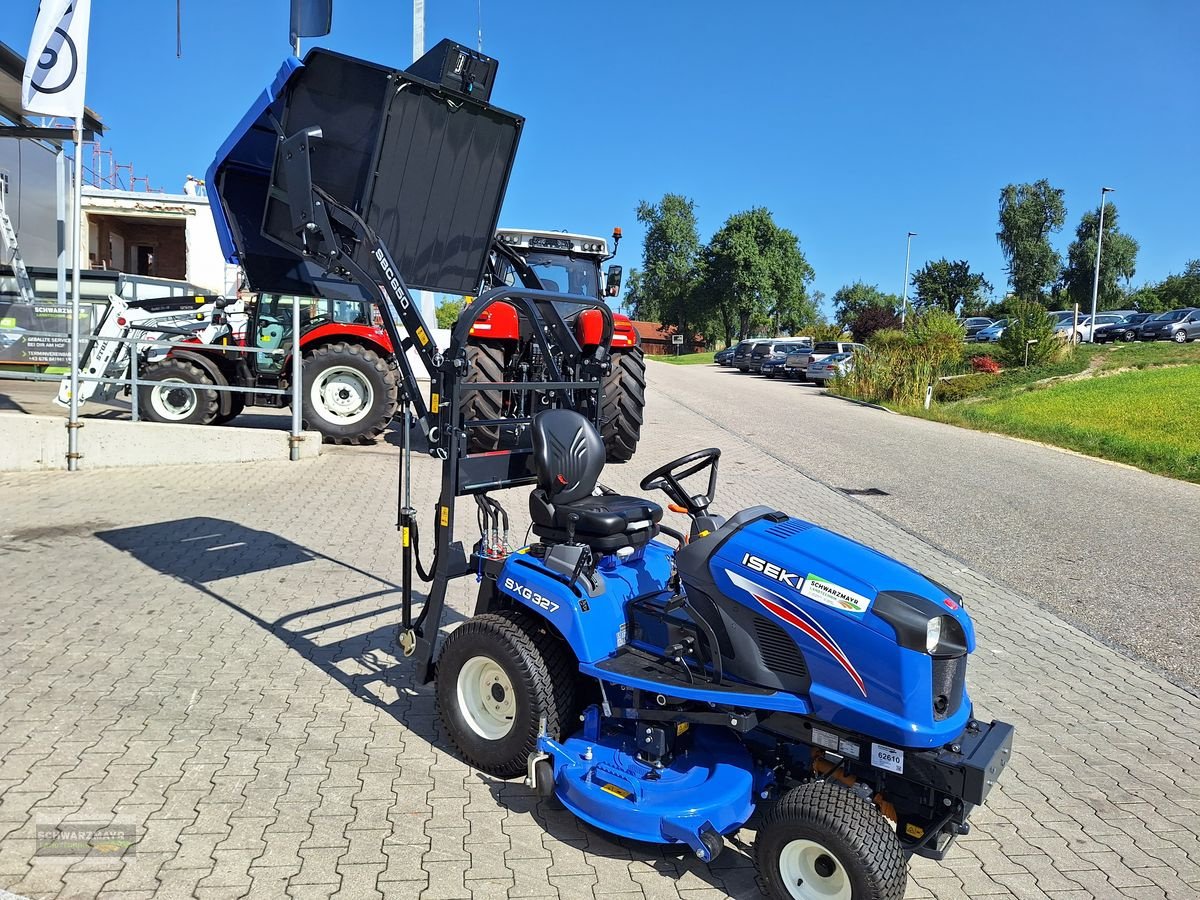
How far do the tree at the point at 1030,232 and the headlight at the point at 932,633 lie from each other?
73549 mm

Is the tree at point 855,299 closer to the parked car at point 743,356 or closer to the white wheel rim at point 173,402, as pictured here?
the parked car at point 743,356

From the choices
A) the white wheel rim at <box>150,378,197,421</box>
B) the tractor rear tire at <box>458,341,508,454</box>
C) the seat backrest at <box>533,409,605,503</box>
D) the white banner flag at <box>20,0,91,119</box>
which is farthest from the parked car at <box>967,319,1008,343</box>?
the seat backrest at <box>533,409,605,503</box>

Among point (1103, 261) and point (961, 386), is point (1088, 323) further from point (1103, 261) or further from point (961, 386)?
point (1103, 261)

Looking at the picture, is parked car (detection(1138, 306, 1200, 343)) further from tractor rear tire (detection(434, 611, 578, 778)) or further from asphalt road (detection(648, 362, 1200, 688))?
tractor rear tire (detection(434, 611, 578, 778))

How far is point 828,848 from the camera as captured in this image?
2.73 m

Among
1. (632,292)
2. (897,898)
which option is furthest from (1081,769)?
(632,292)

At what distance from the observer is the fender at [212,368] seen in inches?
475

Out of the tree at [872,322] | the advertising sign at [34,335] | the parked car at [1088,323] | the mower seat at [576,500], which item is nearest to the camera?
the mower seat at [576,500]

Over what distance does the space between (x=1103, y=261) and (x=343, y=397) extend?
73306 millimetres

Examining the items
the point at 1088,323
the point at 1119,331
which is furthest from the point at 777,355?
the point at 1119,331

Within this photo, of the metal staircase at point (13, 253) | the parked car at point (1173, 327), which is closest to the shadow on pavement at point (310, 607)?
the metal staircase at point (13, 253)

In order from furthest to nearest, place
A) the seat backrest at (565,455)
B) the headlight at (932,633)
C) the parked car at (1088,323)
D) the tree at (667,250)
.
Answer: the tree at (667,250), the parked car at (1088,323), the seat backrest at (565,455), the headlight at (932,633)

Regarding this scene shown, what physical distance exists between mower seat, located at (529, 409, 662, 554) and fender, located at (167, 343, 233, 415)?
953cm

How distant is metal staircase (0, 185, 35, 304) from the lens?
15859 mm
